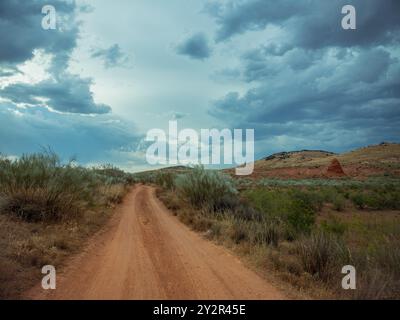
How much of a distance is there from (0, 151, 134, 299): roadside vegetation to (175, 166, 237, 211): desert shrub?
193 inches

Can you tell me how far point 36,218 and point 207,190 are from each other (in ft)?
30.6

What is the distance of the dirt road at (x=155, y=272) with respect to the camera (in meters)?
7.37

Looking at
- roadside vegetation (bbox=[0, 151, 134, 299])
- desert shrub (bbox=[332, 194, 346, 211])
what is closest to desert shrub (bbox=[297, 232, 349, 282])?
roadside vegetation (bbox=[0, 151, 134, 299])

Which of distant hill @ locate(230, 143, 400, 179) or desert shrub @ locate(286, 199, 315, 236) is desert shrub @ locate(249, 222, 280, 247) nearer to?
desert shrub @ locate(286, 199, 315, 236)

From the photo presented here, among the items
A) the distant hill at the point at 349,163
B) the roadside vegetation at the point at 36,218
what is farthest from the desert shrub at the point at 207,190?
the distant hill at the point at 349,163

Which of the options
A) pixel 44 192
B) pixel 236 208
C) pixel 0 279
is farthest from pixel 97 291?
pixel 236 208

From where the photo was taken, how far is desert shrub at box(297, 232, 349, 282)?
342 inches

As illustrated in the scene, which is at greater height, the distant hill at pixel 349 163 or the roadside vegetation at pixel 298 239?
the distant hill at pixel 349 163

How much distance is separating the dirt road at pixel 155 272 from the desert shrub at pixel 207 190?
206 inches

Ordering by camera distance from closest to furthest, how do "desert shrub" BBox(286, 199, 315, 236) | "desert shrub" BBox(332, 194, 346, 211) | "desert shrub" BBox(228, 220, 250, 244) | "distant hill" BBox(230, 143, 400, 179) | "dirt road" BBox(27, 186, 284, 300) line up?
"dirt road" BBox(27, 186, 284, 300) < "desert shrub" BBox(228, 220, 250, 244) < "desert shrub" BBox(286, 199, 315, 236) < "desert shrub" BBox(332, 194, 346, 211) < "distant hill" BBox(230, 143, 400, 179)

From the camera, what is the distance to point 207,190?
20.4 meters

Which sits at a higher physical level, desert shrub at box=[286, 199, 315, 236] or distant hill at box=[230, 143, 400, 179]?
distant hill at box=[230, 143, 400, 179]

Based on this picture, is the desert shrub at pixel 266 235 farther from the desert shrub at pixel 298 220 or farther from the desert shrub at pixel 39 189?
the desert shrub at pixel 39 189

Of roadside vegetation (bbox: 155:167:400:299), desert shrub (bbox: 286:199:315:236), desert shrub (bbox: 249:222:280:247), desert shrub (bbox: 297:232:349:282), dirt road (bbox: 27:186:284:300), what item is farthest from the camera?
desert shrub (bbox: 286:199:315:236)
